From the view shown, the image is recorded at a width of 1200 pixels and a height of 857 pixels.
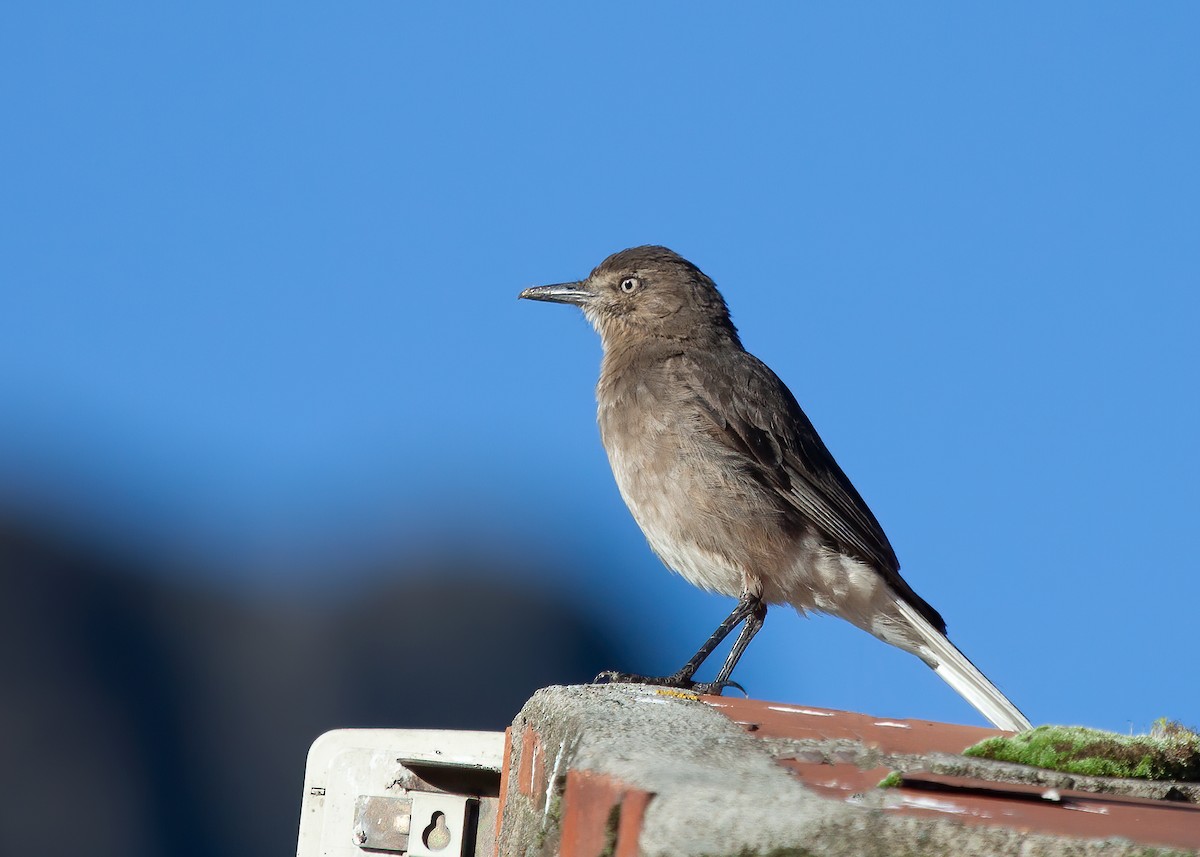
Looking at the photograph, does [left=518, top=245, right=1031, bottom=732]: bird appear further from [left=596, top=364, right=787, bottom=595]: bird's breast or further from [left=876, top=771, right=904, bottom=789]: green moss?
[left=876, top=771, right=904, bottom=789]: green moss

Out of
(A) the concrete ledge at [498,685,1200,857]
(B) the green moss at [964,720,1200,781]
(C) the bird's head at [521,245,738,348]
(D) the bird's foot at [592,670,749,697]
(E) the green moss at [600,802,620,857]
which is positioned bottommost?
(E) the green moss at [600,802,620,857]

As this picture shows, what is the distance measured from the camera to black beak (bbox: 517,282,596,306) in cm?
891

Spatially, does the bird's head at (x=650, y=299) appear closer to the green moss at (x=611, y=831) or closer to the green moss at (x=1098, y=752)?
the green moss at (x=1098, y=752)

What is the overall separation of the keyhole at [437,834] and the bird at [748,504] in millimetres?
2352

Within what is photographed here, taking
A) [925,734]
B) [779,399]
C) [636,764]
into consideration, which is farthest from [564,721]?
[779,399]

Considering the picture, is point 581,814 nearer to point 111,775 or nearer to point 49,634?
point 111,775

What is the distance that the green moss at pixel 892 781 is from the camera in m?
2.86

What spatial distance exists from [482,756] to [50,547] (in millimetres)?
21311

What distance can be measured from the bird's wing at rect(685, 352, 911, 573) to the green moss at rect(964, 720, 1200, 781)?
375cm

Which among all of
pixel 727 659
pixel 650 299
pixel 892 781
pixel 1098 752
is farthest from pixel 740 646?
pixel 892 781

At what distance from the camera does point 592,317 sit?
8844mm

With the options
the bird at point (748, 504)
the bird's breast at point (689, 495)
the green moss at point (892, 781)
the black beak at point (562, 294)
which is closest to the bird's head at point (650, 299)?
the black beak at point (562, 294)

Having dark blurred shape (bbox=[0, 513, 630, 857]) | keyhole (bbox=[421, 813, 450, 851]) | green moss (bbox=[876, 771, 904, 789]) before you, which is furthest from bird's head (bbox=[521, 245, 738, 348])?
dark blurred shape (bbox=[0, 513, 630, 857])

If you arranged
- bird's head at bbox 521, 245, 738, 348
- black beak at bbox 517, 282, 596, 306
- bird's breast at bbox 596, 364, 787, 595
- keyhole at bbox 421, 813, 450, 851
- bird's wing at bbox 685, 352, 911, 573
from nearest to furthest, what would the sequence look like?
1. keyhole at bbox 421, 813, 450, 851
2. bird's breast at bbox 596, 364, 787, 595
3. bird's wing at bbox 685, 352, 911, 573
4. bird's head at bbox 521, 245, 738, 348
5. black beak at bbox 517, 282, 596, 306
